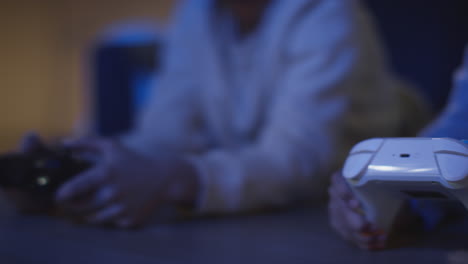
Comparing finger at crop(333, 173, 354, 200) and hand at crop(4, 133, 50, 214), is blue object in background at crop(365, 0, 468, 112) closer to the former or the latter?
finger at crop(333, 173, 354, 200)

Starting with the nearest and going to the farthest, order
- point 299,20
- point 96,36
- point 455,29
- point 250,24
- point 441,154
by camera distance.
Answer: point 441,154, point 299,20, point 250,24, point 455,29, point 96,36

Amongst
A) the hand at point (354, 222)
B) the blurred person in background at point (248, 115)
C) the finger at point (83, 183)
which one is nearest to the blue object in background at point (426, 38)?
the blurred person in background at point (248, 115)

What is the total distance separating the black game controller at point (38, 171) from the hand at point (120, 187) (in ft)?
0.07

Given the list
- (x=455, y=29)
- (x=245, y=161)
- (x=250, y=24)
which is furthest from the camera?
(x=455, y=29)

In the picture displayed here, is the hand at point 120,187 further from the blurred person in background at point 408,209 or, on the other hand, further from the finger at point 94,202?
the blurred person in background at point 408,209

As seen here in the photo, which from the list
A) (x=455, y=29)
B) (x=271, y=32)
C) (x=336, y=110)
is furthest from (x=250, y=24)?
(x=455, y=29)

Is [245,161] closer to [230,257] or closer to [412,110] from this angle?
[230,257]

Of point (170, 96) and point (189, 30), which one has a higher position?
point (189, 30)

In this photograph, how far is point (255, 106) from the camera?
2.22 ft

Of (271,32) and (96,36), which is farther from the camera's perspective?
(96,36)

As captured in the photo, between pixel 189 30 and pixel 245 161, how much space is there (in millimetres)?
457

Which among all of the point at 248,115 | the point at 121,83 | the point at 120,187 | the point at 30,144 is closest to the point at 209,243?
the point at 120,187

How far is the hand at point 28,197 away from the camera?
0.44m

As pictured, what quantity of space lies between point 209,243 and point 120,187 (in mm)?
120
